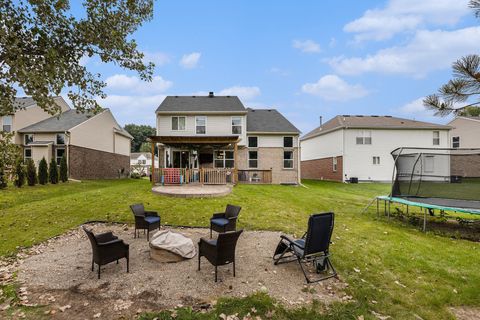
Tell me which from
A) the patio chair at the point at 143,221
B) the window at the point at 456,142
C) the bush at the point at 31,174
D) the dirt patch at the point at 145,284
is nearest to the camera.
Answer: the dirt patch at the point at 145,284

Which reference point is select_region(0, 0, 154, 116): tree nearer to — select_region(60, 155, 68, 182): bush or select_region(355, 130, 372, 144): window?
select_region(60, 155, 68, 182): bush

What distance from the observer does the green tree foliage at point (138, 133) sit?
79.2 metres

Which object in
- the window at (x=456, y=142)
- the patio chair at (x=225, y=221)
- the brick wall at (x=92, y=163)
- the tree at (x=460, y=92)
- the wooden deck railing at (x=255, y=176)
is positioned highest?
the window at (x=456, y=142)

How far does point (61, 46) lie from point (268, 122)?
17.6m

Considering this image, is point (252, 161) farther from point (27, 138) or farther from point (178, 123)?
point (27, 138)

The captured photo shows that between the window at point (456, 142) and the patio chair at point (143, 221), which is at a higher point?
the window at point (456, 142)

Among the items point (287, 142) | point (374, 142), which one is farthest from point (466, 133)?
point (287, 142)

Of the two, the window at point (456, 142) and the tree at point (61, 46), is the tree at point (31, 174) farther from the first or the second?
the window at point (456, 142)

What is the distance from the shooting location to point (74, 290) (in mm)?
4168

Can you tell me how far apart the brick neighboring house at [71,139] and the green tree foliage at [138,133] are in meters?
54.0

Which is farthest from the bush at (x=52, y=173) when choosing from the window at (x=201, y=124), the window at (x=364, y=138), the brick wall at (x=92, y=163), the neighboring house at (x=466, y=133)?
the neighboring house at (x=466, y=133)

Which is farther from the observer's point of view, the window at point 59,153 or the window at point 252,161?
the window at point 59,153

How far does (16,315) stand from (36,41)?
5.81 m

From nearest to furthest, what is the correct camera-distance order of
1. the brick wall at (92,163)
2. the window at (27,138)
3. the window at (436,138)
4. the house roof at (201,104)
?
the house roof at (201,104) < the brick wall at (92,163) < the window at (27,138) < the window at (436,138)
